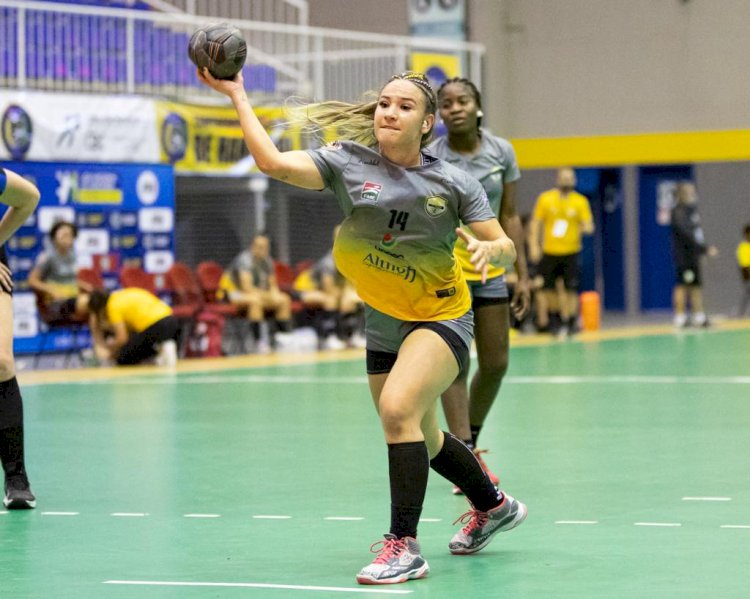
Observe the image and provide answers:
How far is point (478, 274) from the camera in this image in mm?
8219

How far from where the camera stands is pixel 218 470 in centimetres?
938

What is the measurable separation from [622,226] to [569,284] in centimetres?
904


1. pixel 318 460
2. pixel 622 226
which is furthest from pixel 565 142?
pixel 318 460

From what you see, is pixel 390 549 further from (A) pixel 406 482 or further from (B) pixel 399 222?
(B) pixel 399 222

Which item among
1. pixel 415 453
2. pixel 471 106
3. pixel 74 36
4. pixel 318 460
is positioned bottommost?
pixel 318 460

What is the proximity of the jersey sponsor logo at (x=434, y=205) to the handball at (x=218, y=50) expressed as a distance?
92 centimetres

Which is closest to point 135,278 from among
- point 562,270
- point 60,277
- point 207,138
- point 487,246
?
point 60,277

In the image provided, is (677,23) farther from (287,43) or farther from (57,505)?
(57,505)

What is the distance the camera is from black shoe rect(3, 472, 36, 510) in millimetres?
7914

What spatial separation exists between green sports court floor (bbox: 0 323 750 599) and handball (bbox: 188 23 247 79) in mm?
1903

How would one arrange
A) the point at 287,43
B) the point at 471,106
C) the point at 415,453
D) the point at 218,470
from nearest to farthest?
1. the point at 415,453
2. the point at 471,106
3. the point at 218,470
4. the point at 287,43

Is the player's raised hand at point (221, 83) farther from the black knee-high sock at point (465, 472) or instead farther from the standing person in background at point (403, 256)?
the black knee-high sock at point (465, 472)

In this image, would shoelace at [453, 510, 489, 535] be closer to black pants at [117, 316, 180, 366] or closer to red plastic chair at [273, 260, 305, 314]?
black pants at [117, 316, 180, 366]

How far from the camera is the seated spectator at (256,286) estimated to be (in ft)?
65.5
